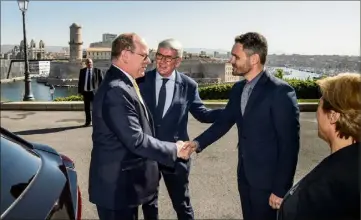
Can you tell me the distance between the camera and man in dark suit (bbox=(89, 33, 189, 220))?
107 inches

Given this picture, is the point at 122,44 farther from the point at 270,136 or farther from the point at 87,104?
the point at 87,104

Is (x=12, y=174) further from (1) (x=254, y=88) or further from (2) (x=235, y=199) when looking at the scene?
(2) (x=235, y=199)

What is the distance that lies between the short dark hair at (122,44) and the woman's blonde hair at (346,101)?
59.0 inches

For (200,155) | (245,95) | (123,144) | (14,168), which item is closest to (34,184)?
(14,168)

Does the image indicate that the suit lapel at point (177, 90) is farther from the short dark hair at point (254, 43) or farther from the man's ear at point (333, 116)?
the man's ear at point (333, 116)

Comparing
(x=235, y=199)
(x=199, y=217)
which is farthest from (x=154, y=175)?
(x=235, y=199)

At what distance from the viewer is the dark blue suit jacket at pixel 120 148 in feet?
8.90

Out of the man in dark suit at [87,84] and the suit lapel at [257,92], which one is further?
the man in dark suit at [87,84]

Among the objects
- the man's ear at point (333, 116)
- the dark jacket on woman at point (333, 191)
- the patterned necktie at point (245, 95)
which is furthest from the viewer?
the patterned necktie at point (245, 95)

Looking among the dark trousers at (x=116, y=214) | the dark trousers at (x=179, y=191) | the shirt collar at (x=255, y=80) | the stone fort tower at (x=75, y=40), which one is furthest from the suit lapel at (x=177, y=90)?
the stone fort tower at (x=75, y=40)

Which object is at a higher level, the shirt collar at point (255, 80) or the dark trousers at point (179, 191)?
the shirt collar at point (255, 80)

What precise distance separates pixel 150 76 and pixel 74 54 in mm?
135742

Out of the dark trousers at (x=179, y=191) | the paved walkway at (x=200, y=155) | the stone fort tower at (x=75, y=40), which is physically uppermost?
the stone fort tower at (x=75, y=40)

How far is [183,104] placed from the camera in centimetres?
372
